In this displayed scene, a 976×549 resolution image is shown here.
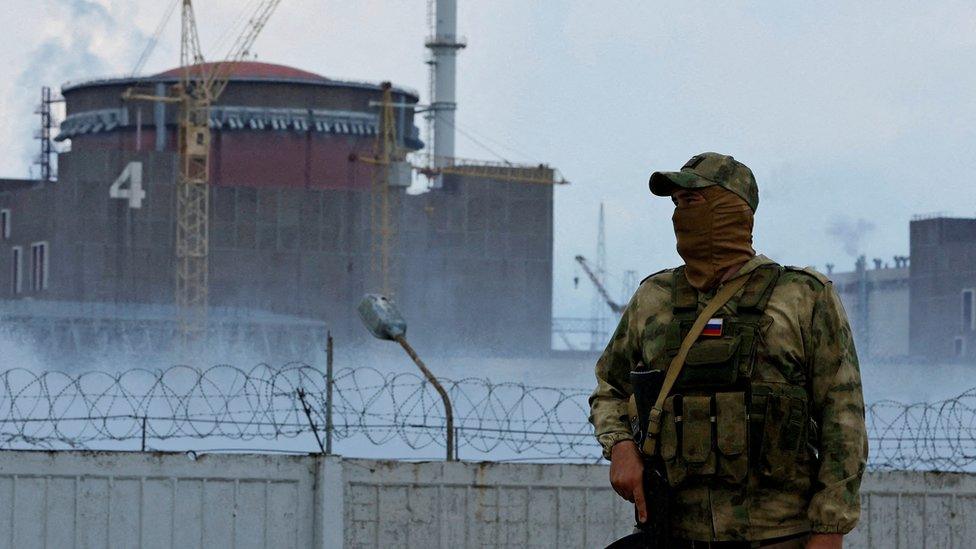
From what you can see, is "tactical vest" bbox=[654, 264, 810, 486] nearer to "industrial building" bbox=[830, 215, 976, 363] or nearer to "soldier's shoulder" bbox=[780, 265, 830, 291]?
"soldier's shoulder" bbox=[780, 265, 830, 291]

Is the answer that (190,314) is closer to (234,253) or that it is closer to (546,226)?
(234,253)

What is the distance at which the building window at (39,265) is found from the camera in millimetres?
77000

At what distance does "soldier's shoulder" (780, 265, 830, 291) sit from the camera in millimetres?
4266

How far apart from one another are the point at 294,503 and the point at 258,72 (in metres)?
79.1

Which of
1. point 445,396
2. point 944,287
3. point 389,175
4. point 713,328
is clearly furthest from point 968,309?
point 713,328

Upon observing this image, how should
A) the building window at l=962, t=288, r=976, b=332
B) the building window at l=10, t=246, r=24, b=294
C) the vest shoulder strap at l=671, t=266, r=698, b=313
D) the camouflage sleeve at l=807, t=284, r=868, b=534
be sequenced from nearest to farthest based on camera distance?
the camouflage sleeve at l=807, t=284, r=868, b=534, the vest shoulder strap at l=671, t=266, r=698, b=313, the building window at l=10, t=246, r=24, b=294, the building window at l=962, t=288, r=976, b=332

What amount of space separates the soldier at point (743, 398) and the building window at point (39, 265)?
7532 cm

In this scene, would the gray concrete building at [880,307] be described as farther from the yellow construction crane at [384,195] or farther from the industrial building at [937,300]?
the yellow construction crane at [384,195]

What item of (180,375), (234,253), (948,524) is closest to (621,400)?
(948,524)

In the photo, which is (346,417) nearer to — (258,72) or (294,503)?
(294,503)

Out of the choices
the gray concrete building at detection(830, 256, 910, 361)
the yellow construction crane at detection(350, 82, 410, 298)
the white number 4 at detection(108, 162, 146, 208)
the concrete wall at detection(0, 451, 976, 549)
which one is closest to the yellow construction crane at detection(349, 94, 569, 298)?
the yellow construction crane at detection(350, 82, 410, 298)

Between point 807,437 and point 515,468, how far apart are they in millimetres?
5878

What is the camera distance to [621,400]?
14.8 ft

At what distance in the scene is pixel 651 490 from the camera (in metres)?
4.25
